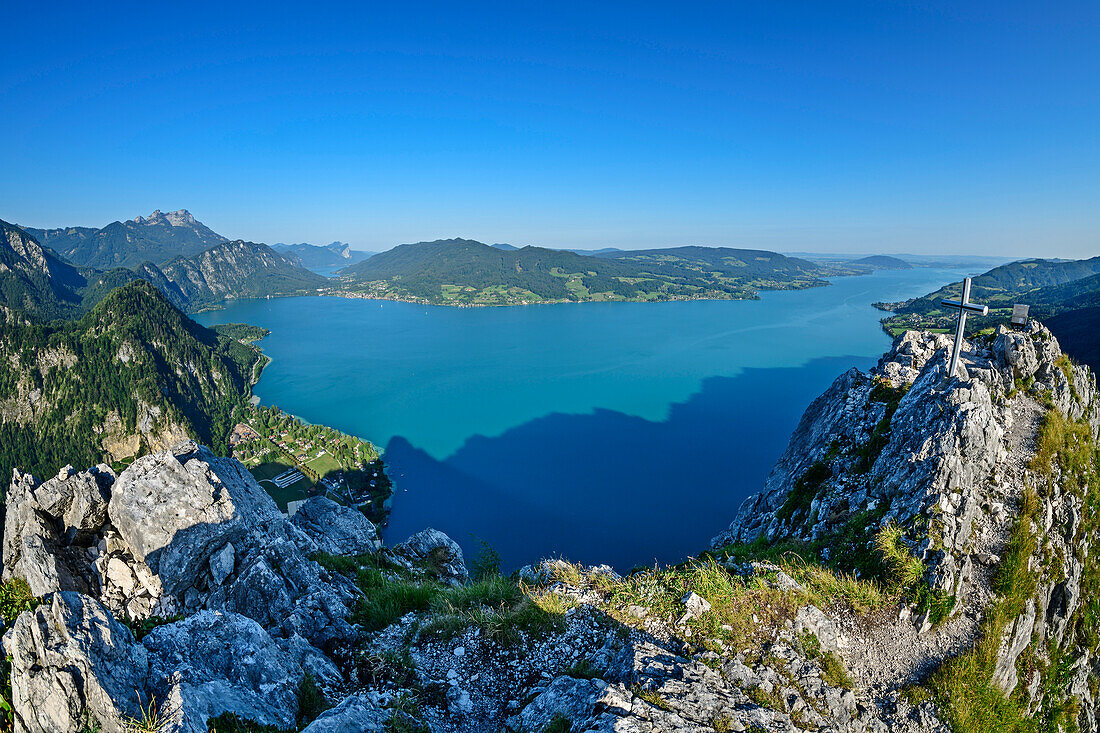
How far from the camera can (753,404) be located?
3314 inches

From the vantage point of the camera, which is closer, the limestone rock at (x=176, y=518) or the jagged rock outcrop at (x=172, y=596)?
the jagged rock outcrop at (x=172, y=596)

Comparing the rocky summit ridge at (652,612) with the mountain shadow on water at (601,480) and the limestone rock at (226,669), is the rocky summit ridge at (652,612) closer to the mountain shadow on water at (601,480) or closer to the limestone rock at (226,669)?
the limestone rock at (226,669)

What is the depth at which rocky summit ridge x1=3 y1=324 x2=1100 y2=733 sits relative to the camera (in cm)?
578

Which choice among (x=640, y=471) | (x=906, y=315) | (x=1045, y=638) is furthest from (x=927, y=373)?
(x=906, y=315)

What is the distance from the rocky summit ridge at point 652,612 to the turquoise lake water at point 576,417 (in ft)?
83.6

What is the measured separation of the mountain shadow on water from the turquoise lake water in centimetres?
25

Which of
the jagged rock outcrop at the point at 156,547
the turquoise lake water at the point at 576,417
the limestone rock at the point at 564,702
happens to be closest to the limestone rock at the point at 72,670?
the jagged rock outcrop at the point at 156,547

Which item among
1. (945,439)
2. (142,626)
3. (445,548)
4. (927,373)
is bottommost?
(445,548)

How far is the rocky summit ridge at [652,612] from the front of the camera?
5777 millimetres

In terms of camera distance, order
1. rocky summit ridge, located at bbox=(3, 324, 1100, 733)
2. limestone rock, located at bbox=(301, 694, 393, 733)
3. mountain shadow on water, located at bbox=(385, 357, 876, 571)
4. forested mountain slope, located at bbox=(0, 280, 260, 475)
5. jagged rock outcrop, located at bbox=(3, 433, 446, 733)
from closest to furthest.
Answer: jagged rock outcrop, located at bbox=(3, 433, 446, 733)
limestone rock, located at bbox=(301, 694, 393, 733)
rocky summit ridge, located at bbox=(3, 324, 1100, 733)
mountain shadow on water, located at bbox=(385, 357, 876, 571)
forested mountain slope, located at bbox=(0, 280, 260, 475)

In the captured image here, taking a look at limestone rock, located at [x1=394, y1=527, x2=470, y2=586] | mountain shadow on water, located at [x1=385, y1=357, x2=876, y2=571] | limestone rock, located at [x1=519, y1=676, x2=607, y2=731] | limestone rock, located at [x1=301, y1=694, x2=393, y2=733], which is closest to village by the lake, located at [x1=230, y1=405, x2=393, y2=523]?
mountain shadow on water, located at [x1=385, y1=357, x2=876, y2=571]

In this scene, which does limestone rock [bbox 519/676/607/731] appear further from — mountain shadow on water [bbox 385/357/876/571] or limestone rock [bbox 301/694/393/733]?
mountain shadow on water [bbox 385/357/876/571]

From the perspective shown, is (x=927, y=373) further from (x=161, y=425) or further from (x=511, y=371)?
(x=161, y=425)

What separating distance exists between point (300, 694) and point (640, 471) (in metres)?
59.7
